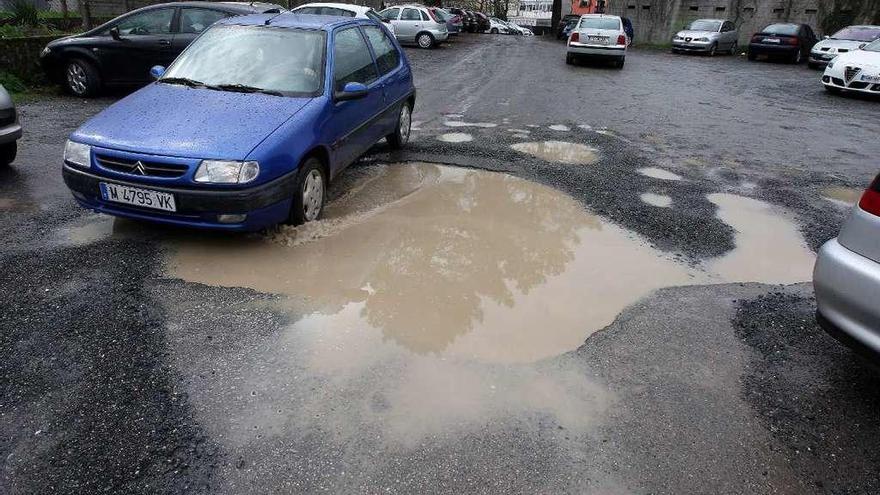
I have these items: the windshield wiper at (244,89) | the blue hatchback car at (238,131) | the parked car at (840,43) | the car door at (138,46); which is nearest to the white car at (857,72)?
the parked car at (840,43)

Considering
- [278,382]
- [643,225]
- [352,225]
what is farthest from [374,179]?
[278,382]

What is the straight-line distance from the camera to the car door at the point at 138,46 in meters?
9.52

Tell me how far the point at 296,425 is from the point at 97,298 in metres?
1.84

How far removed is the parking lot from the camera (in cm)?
252

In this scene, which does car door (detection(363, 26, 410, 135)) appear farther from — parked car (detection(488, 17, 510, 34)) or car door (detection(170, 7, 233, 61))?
parked car (detection(488, 17, 510, 34))

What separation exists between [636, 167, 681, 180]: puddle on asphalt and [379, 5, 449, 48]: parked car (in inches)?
642

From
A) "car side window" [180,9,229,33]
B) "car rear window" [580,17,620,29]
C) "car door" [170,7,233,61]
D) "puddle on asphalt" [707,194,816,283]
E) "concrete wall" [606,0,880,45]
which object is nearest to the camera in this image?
"puddle on asphalt" [707,194,816,283]

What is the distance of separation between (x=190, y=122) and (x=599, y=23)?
16.3m

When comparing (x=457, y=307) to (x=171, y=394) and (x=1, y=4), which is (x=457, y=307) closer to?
(x=171, y=394)

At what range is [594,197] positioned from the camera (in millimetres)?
5805

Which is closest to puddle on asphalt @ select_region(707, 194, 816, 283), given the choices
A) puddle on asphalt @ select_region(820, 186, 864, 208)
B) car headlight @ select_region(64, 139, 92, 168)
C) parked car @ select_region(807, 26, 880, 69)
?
puddle on asphalt @ select_region(820, 186, 864, 208)

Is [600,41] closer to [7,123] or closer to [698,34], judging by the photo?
[698,34]

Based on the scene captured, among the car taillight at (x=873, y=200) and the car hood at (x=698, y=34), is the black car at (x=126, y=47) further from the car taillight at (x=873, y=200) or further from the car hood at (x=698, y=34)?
the car hood at (x=698, y=34)

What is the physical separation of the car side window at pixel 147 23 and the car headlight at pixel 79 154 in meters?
6.48
